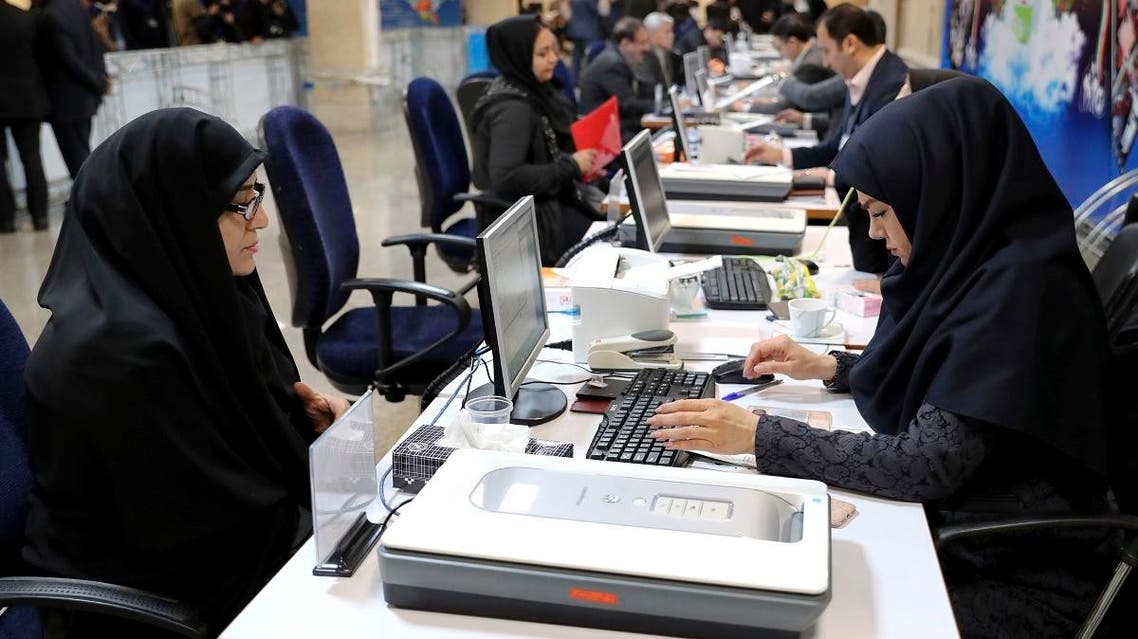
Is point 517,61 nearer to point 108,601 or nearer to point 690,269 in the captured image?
point 690,269

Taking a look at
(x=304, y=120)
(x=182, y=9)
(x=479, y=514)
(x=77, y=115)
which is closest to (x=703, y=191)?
(x=304, y=120)

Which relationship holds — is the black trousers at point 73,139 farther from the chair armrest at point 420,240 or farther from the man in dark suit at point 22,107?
the chair armrest at point 420,240

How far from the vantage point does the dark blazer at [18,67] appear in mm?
5996

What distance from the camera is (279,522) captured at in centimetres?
178

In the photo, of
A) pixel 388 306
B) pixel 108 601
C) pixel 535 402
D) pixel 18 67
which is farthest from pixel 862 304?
pixel 18 67

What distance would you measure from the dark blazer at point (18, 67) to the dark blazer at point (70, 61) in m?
0.13

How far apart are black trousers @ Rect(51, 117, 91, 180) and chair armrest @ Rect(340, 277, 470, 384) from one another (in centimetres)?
439

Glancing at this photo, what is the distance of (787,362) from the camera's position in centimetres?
211

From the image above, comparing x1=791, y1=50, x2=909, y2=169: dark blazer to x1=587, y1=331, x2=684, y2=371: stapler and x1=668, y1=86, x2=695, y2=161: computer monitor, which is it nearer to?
x1=668, y1=86, x2=695, y2=161: computer monitor

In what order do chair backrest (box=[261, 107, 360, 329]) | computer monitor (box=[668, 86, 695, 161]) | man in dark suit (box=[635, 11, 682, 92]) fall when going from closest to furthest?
chair backrest (box=[261, 107, 360, 329]) → computer monitor (box=[668, 86, 695, 161]) → man in dark suit (box=[635, 11, 682, 92])

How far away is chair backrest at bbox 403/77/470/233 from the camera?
4047 millimetres

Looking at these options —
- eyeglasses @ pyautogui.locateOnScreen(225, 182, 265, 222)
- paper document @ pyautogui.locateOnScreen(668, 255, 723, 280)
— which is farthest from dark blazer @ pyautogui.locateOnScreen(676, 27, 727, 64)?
eyeglasses @ pyautogui.locateOnScreen(225, 182, 265, 222)

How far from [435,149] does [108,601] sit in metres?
2.91

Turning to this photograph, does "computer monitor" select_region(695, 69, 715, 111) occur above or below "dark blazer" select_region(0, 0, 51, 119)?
below
